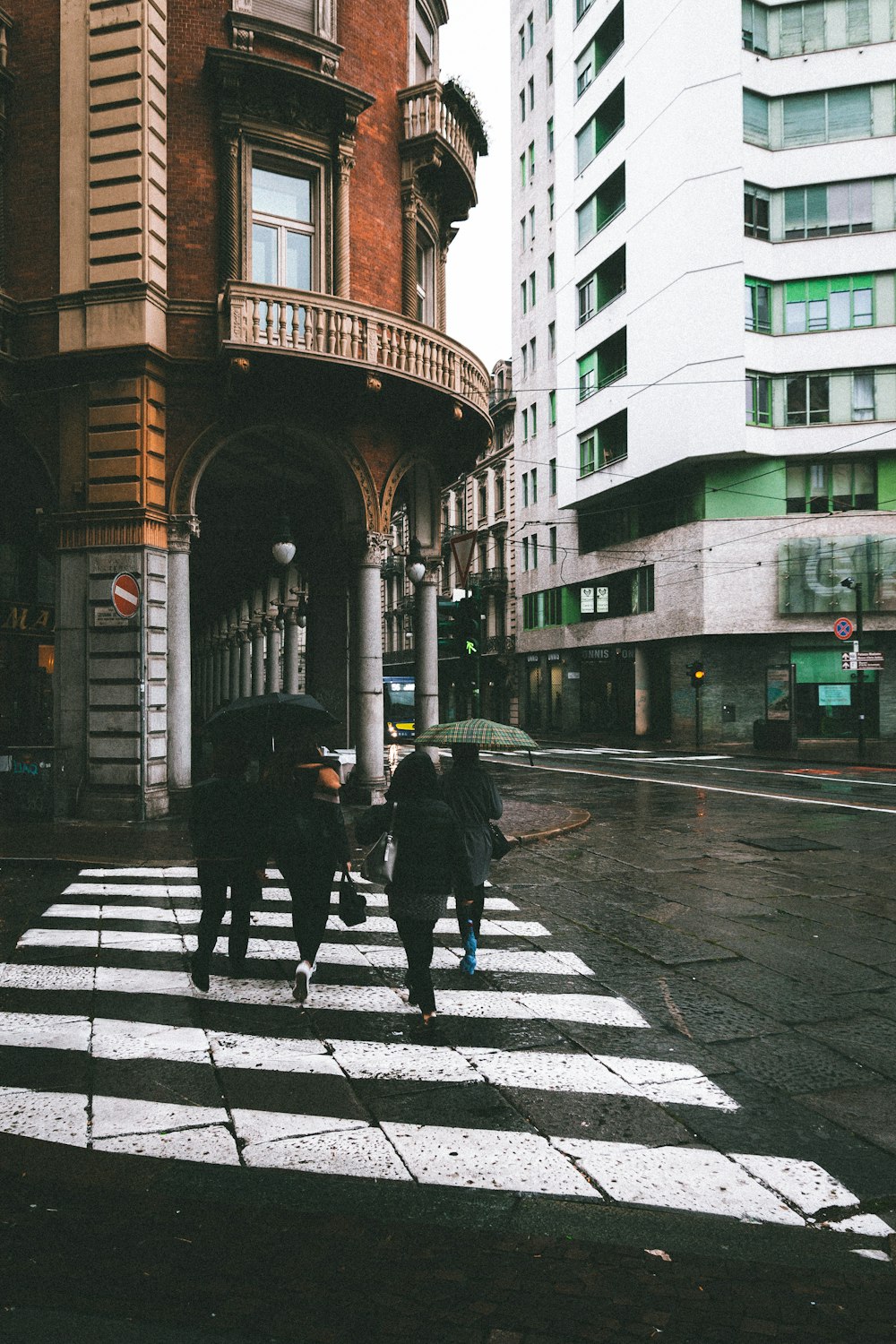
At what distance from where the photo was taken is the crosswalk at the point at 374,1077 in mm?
3955

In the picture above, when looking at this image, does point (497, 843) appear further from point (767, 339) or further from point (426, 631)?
point (767, 339)

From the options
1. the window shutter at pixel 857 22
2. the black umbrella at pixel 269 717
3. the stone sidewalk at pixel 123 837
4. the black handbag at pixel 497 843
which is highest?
the window shutter at pixel 857 22

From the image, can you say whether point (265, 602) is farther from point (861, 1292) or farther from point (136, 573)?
point (861, 1292)

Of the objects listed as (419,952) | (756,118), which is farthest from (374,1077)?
(756,118)

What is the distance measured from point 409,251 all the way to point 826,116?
981 inches

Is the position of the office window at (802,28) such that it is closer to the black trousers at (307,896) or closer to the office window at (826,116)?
the office window at (826,116)

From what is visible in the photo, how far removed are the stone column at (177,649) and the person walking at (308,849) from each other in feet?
27.7

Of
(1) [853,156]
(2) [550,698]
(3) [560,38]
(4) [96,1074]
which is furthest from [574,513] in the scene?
(4) [96,1074]

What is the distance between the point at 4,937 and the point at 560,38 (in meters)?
47.3

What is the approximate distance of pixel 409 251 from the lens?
664 inches

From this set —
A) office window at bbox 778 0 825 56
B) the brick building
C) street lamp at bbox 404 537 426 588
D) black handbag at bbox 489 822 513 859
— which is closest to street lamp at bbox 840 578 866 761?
street lamp at bbox 404 537 426 588

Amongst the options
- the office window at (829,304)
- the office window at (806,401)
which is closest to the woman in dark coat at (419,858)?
the office window at (806,401)

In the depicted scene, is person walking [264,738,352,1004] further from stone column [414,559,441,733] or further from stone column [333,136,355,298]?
stone column [414,559,441,733]

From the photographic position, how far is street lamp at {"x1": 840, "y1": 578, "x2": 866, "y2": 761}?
2738cm
